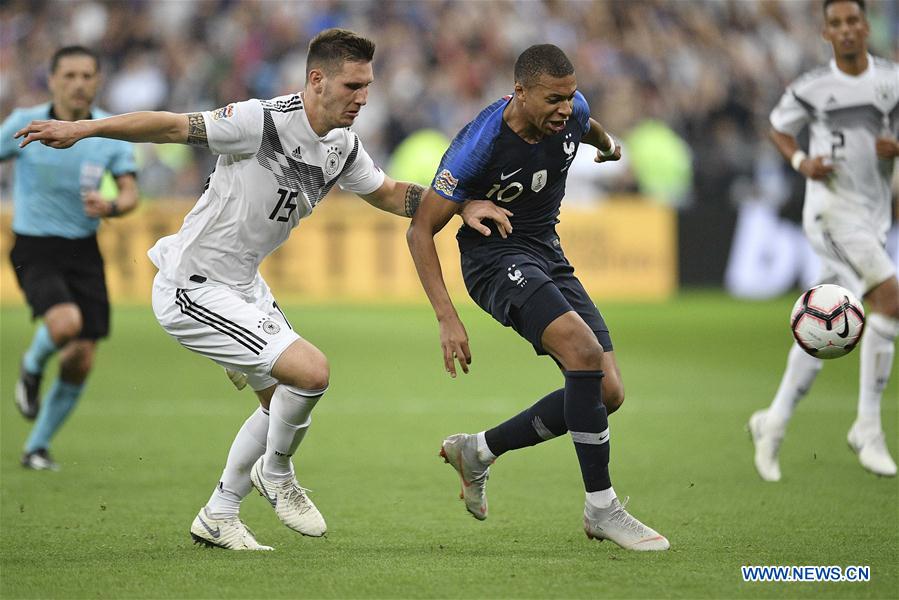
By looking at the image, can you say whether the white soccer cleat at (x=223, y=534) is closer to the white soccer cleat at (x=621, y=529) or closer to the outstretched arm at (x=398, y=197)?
the white soccer cleat at (x=621, y=529)

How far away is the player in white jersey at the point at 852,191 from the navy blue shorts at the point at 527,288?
7.45 feet

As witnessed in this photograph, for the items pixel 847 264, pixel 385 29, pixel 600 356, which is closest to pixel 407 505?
pixel 600 356

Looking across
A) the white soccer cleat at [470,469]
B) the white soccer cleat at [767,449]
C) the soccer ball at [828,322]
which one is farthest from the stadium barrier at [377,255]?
the white soccer cleat at [470,469]

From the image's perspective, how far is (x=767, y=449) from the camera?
8.11m

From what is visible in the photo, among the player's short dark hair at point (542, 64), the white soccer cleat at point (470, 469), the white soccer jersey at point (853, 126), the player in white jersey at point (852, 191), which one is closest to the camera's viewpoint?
the player's short dark hair at point (542, 64)

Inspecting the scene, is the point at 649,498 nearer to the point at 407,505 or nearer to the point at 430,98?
the point at 407,505

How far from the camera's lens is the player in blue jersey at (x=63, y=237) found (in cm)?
853

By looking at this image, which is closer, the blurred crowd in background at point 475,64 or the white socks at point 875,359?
the white socks at point 875,359

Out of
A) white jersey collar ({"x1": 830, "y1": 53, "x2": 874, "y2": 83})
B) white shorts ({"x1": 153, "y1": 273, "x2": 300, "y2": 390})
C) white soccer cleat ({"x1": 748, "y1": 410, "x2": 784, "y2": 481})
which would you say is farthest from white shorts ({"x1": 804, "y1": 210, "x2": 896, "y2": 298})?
white shorts ({"x1": 153, "y1": 273, "x2": 300, "y2": 390})

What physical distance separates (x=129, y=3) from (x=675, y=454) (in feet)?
57.1

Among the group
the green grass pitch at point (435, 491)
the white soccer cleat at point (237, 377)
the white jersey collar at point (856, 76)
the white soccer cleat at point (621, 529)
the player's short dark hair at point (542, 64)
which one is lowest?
the green grass pitch at point (435, 491)

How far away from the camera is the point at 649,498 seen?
7.34 metres

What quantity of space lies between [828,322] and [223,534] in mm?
3167

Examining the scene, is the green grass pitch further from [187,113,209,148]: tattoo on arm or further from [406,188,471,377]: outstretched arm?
[187,113,209,148]: tattoo on arm
